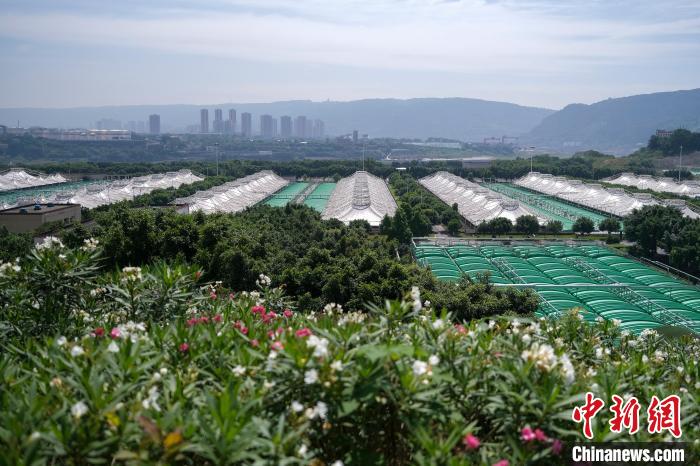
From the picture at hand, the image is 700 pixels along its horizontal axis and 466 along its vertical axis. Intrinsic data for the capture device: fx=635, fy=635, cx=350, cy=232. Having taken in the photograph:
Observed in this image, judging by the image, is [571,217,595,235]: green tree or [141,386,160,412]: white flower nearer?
[141,386,160,412]: white flower

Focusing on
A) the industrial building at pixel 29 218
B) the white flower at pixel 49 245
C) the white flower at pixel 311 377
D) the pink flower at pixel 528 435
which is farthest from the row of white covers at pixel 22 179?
the pink flower at pixel 528 435

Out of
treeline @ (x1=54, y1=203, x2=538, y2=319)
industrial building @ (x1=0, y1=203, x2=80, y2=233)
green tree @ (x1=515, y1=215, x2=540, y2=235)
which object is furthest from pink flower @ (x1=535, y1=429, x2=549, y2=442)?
green tree @ (x1=515, y1=215, x2=540, y2=235)

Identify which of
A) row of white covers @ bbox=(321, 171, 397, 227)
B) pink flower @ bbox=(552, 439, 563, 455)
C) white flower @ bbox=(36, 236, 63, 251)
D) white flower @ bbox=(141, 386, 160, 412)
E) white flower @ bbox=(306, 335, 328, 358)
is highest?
white flower @ bbox=(36, 236, 63, 251)

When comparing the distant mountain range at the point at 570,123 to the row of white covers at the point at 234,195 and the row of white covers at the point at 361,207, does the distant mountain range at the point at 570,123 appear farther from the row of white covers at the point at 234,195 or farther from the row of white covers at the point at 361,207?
the row of white covers at the point at 361,207

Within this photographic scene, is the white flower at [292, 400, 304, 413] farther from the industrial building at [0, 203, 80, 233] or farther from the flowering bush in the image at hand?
the industrial building at [0, 203, 80, 233]

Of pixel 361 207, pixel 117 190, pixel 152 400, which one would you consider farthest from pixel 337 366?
pixel 117 190

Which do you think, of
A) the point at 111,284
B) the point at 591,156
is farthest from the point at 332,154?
the point at 111,284

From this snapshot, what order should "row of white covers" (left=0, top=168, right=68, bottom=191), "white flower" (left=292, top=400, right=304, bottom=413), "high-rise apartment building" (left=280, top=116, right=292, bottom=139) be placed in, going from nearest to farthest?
1. "white flower" (left=292, top=400, right=304, bottom=413)
2. "row of white covers" (left=0, top=168, right=68, bottom=191)
3. "high-rise apartment building" (left=280, top=116, right=292, bottom=139)
